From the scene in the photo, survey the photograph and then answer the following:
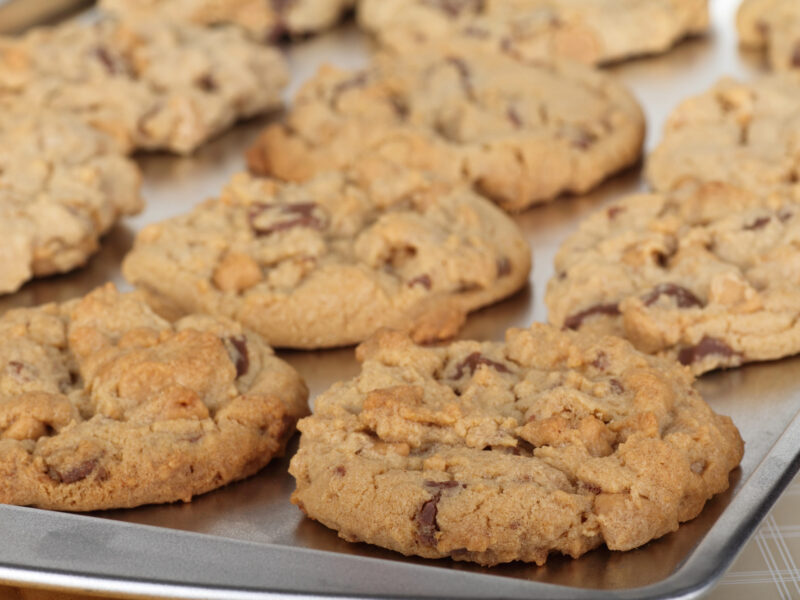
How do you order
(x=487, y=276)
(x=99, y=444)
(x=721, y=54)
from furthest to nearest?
(x=721, y=54) → (x=487, y=276) → (x=99, y=444)

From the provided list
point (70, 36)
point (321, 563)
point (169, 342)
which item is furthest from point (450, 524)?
point (70, 36)

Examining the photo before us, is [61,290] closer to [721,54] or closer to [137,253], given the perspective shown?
[137,253]

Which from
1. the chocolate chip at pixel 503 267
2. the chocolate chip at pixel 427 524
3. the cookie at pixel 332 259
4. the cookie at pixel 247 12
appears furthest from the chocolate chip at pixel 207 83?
the chocolate chip at pixel 427 524

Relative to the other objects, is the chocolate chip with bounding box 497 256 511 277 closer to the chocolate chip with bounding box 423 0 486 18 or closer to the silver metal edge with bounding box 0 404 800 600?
the silver metal edge with bounding box 0 404 800 600

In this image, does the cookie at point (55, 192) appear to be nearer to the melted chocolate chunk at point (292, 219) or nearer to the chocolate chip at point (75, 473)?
the melted chocolate chunk at point (292, 219)

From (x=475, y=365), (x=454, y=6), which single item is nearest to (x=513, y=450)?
(x=475, y=365)

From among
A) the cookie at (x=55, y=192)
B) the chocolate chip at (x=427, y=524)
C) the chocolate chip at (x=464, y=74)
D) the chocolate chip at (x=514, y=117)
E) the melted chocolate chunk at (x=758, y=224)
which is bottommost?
the cookie at (x=55, y=192)
